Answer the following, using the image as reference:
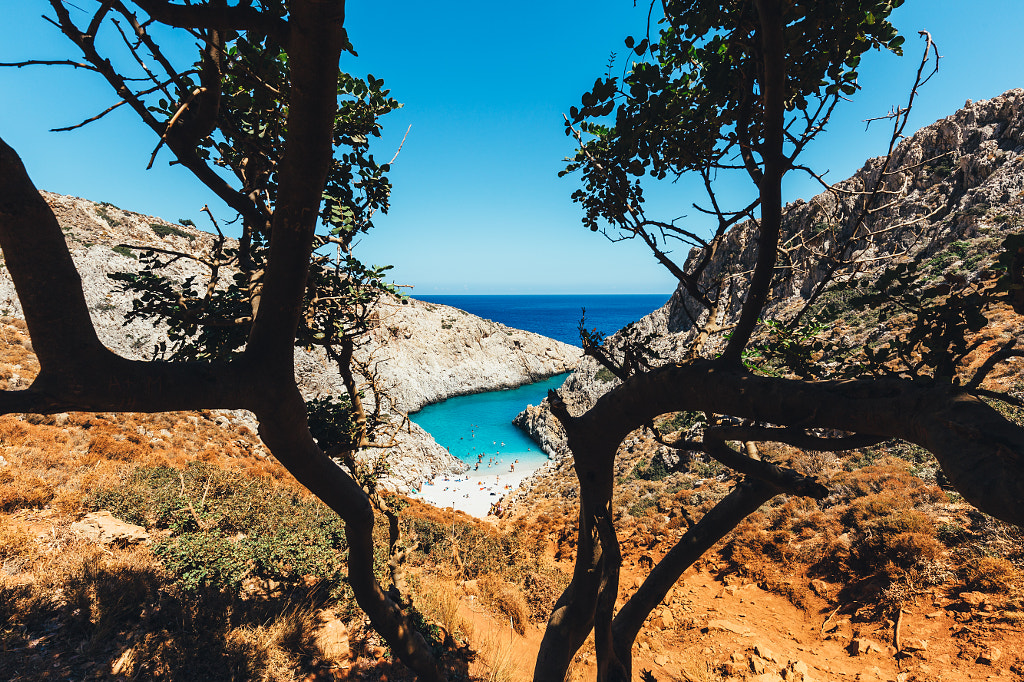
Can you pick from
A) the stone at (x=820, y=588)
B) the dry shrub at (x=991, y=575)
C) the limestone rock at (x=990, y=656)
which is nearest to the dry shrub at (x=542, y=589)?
the stone at (x=820, y=588)

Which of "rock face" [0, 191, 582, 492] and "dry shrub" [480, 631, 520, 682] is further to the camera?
"rock face" [0, 191, 582, 492]

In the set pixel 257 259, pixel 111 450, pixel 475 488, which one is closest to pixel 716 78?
pixel 257 259

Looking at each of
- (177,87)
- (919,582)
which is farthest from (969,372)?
(177,87)

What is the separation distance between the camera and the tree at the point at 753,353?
156 centimetres

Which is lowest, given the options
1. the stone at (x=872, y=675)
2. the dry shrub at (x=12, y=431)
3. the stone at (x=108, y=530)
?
the stone at (x=872, y=675)

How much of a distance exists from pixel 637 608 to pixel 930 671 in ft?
15.8

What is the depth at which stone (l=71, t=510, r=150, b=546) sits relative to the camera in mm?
6125

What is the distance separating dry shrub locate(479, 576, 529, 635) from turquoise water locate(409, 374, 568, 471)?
16.7 meters

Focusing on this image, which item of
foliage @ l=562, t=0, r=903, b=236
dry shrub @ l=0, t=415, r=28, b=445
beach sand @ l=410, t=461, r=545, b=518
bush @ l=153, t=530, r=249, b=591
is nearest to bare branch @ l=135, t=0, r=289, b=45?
foliage @ l=562, t=0, r=903, b=236

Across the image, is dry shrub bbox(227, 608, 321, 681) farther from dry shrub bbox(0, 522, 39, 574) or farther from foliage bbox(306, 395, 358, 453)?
dry shrub bbox(0, 522, 39, 574)

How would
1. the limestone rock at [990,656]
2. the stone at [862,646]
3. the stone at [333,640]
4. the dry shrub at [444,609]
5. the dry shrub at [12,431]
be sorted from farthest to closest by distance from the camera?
the dry shrub at [12,431] → the dry shrub at [444,609] → the stone at [862,646] → the stone at [333,640] → the limestone rock at [990,656]

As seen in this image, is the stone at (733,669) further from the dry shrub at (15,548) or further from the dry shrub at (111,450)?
the dry shrub at (111,450)

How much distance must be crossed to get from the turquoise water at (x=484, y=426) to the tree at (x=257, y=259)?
70.7 feet

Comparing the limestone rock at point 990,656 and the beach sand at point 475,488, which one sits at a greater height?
the limestone rock at point 990,656
